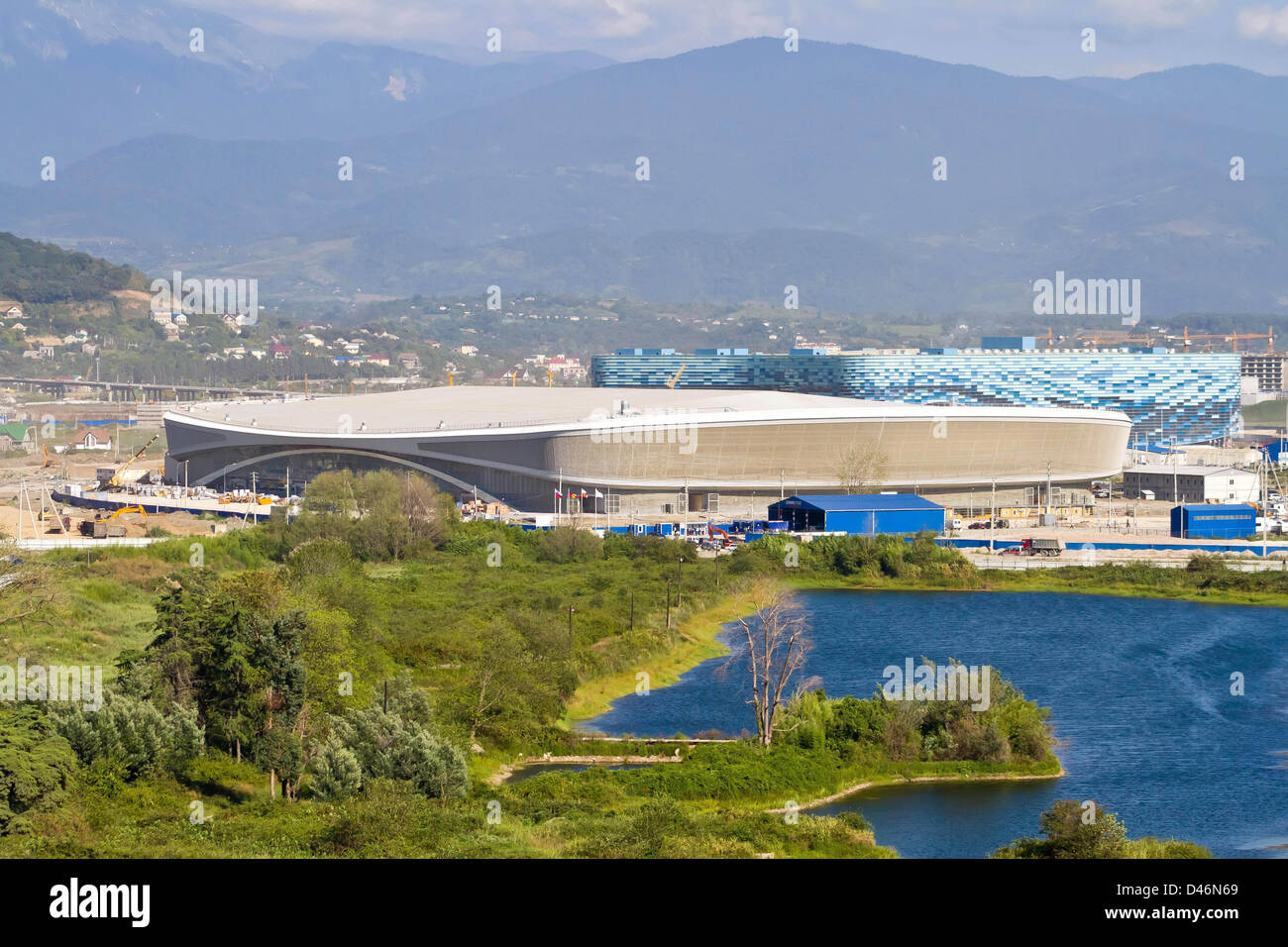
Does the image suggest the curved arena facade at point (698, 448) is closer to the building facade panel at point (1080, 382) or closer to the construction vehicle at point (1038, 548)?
the construction vehicle at point (1038, 548)

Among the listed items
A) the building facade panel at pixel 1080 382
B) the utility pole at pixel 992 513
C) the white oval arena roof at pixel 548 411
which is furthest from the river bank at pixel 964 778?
the building facade panel at pixel 1080 382

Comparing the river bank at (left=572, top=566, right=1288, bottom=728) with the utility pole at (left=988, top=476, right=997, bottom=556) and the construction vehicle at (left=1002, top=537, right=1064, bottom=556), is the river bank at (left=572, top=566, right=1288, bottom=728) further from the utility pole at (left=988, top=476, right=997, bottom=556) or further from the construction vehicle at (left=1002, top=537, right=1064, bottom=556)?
the utility pole at (left=988, top=476, right=997, bottom=556)

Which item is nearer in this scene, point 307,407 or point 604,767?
point 604,767

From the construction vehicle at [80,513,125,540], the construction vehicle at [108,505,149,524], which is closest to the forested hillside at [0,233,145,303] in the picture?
the construction vehicle at [108,505,149,524]

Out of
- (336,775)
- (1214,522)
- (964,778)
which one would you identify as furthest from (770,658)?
(1214,522)

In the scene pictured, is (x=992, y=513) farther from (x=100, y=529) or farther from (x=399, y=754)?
(x=399, y=754)
